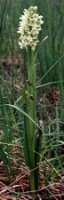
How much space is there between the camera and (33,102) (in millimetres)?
1748

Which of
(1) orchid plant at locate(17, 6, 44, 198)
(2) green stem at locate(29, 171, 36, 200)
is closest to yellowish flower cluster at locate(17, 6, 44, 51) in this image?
(1) orchid plant at locate(17, 6, 44, 198)

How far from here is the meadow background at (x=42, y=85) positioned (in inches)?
77.7

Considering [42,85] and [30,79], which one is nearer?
[30,79]

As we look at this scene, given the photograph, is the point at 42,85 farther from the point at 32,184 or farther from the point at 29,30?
the point at 32,184

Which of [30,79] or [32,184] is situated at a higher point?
[30,79]

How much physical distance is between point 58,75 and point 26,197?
1023 mm

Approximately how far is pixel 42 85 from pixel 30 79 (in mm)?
128

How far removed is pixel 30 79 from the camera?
174cm

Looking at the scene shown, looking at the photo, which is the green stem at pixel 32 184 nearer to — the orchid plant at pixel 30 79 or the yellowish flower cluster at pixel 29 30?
the orchid plant at pixel 30 79

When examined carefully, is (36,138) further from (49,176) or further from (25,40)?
(25,40)

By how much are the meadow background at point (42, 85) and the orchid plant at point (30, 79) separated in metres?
0.06

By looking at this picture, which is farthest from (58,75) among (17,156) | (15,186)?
(15,186)

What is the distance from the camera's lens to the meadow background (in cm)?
197

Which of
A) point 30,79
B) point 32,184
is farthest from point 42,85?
point 32,184
